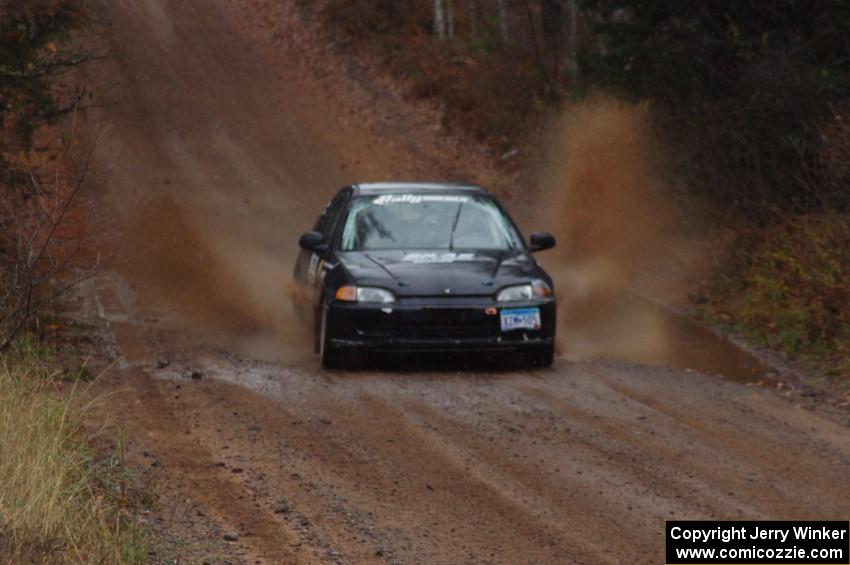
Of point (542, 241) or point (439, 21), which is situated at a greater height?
point (439, 21)

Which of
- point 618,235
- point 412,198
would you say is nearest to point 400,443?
point 412,198

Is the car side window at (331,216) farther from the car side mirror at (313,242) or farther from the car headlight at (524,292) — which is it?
the car headlight at (524,292)

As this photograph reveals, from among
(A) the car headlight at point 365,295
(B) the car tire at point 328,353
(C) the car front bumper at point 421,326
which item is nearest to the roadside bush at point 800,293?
(C) the car front bumper at point 421,326

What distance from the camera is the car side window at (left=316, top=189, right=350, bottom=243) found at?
13.3 m

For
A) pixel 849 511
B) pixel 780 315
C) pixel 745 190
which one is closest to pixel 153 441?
pixel 849 511

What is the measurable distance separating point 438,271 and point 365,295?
0.68m

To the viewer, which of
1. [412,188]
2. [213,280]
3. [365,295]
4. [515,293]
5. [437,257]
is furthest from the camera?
[213,280]

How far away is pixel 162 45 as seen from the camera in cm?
3192

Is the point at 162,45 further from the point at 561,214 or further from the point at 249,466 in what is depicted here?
the point at 249,466

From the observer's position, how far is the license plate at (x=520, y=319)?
11.7m

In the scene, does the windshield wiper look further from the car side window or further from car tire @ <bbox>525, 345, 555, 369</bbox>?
car tire @ <bbox>525, 345, 555, 369</bbox>

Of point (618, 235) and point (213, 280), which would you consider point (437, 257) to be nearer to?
point (213, 280)

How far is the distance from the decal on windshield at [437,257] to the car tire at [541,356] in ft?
3.35

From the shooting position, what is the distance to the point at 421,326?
11.6 metres
